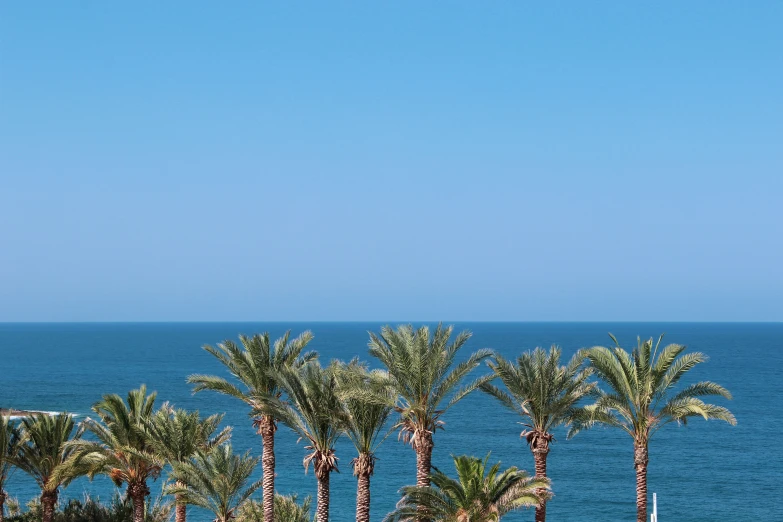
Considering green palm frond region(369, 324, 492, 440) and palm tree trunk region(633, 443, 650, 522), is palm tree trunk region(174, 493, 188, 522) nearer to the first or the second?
green palm frond region(369, 324, 492, 440)

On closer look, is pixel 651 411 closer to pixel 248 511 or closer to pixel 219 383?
pixel 219 383

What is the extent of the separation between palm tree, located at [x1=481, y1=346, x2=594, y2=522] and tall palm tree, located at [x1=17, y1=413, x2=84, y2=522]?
15.7 m

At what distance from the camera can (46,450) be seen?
32.3 metres

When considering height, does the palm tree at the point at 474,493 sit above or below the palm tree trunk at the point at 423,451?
below

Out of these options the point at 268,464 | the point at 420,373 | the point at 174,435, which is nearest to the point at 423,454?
the point at 420,373

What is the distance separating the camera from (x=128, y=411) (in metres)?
31.5

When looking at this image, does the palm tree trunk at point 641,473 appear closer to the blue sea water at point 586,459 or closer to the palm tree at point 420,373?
the palm tree at point 420,373

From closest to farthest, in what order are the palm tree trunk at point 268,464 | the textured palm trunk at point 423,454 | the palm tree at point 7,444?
the textured palm trunk at point 423,454, the palm tree at point 7,444, the palm tree trunk at point 268,464

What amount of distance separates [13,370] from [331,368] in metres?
158

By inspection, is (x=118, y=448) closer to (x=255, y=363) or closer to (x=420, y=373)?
(x=255, y=363)

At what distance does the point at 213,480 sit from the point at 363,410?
21.3ft

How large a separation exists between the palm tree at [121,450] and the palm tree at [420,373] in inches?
363

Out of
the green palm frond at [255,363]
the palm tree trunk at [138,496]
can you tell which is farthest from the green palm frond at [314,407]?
the palm tree trunk at [138,496]

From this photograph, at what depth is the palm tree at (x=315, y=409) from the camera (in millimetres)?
28844
